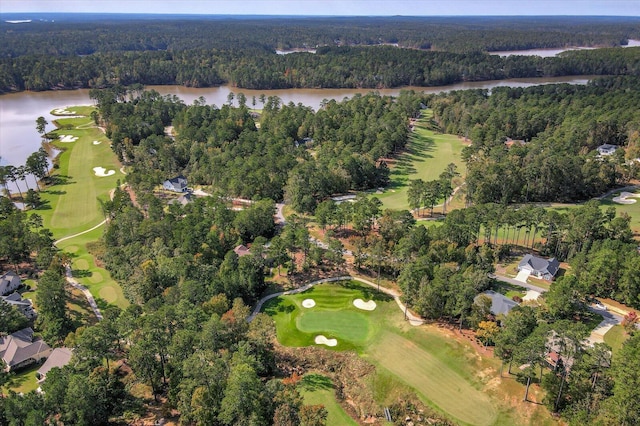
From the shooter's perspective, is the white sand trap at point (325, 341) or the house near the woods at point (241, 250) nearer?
the white sand trap at point (325, 341)

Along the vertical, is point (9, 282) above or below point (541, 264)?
below

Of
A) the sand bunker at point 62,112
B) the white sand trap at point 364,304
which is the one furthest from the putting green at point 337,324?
the sand bunker at point 62,112

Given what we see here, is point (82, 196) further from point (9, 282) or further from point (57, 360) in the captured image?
point (57, 360)

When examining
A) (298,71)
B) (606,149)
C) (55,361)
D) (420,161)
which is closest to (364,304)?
(55,361)

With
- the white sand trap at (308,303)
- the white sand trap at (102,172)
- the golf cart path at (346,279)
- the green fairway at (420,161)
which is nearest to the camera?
the golf cart path at (346,279)

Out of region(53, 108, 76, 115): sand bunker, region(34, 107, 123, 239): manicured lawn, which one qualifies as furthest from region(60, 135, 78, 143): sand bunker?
region(53, 108, 76, 115): sand bunker

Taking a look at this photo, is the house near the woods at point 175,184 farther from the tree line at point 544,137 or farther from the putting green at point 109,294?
the tree line at point 544,137
